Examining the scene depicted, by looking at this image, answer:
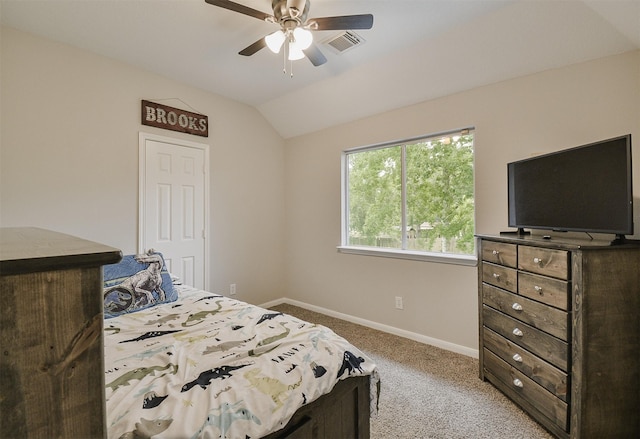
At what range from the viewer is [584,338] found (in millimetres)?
1470

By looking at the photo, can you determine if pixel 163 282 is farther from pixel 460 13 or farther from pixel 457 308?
pixel 460 13

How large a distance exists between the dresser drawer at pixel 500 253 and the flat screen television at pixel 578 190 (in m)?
0.24

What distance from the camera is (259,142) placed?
3912 millimetres

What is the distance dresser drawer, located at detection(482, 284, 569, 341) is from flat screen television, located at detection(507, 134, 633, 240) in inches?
19.3

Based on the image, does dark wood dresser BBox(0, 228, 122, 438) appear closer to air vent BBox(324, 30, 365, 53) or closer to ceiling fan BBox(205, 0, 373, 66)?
ceiling fan BBox(205, 0, 373, 66)

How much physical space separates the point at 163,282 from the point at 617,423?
9.35 ft

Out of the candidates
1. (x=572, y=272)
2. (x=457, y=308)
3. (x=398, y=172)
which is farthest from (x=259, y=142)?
(x=572, y=272)

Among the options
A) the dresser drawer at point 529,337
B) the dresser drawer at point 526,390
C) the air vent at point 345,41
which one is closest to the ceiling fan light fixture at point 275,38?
the air vent at point 345,41

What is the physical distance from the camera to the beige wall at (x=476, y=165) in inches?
80.2

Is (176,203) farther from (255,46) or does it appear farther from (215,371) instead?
(215,371)

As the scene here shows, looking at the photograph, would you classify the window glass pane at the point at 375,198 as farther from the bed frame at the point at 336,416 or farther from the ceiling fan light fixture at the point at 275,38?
the bed frame at the point at 336,416

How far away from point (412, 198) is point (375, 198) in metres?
→ 0.46

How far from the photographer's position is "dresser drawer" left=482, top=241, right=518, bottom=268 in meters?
1.91

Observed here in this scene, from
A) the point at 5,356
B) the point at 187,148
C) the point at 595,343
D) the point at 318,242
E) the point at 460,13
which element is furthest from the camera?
the point at 318,242
